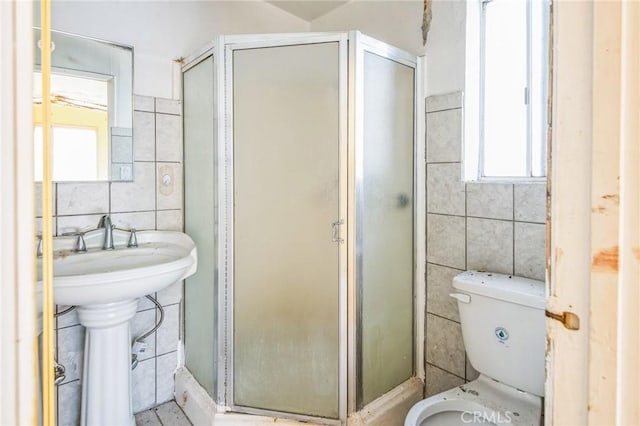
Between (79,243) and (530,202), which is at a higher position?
(530,202)

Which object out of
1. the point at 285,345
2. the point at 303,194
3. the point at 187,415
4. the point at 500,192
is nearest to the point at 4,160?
the point at 303,194

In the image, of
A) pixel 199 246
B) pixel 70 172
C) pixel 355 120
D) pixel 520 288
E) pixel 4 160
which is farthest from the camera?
pixel 199 246

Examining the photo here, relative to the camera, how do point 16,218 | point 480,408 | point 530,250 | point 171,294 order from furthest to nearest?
point 171,294, point 530,250, point 480,408, point 16,218

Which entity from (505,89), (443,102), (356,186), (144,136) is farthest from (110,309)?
(505,89)

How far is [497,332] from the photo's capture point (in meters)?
1.21

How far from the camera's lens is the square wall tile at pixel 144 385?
1639 millimetres

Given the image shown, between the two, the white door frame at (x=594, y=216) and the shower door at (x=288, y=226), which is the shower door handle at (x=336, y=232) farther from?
the white door frame at (x=594, y=216)

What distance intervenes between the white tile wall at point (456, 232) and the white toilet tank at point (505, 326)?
11 centimetres

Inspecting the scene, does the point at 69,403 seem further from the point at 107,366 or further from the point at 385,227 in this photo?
the point at 385,227

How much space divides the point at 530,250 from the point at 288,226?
93 cm

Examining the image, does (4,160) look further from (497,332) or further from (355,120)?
(497,332)

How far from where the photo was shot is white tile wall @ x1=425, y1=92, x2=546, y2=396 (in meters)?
1.30

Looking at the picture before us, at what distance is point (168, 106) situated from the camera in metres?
1.68

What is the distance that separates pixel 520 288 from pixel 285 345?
0.92m
